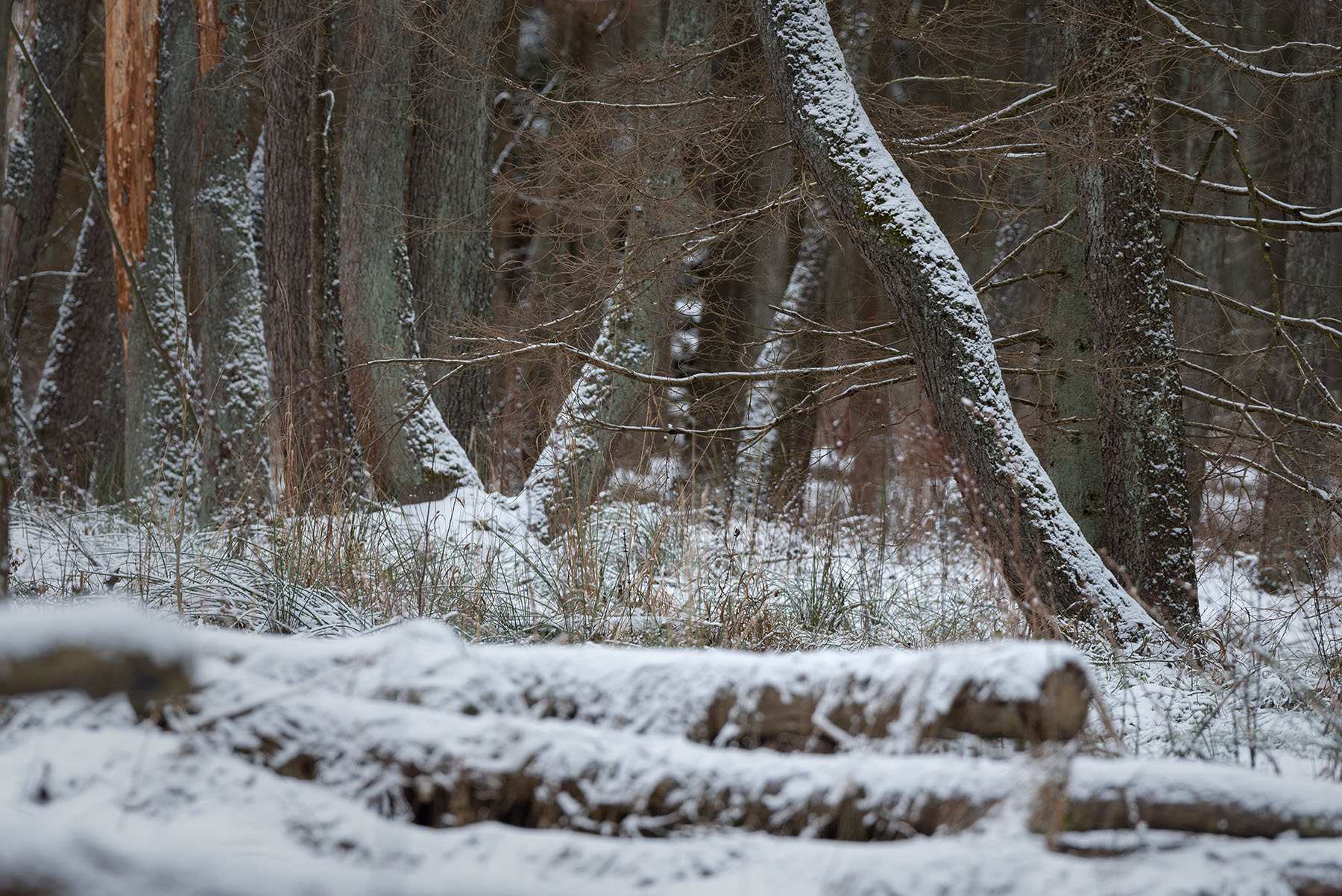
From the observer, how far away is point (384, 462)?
637cm

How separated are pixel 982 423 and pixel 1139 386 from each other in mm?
961

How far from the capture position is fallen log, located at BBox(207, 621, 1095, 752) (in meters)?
1.76

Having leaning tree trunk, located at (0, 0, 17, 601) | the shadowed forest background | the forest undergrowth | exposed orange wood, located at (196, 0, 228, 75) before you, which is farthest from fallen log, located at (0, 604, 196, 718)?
exposed orange wood, located at (196, 0, 228, 75)

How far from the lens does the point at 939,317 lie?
4.16 m

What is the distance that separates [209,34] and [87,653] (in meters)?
7.00

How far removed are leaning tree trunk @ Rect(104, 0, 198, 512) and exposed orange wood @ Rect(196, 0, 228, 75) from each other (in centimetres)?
30

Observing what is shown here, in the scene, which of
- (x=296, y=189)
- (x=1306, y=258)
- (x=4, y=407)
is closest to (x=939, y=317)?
(x=4, y=407)

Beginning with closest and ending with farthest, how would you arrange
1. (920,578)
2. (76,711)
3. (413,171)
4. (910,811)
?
(910,811)
(76,711)
(920,578)
(413,171)

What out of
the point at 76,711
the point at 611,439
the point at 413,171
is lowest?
the point at 76,711

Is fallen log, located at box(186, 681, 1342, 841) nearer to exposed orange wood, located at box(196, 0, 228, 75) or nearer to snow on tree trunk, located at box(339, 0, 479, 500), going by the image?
snow on tree trunk, located at box(339, 0, 479, 500)

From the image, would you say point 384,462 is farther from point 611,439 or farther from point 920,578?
point 920,578

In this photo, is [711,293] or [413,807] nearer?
[413,807]

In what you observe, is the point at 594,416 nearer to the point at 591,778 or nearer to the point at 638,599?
the point at 638,599

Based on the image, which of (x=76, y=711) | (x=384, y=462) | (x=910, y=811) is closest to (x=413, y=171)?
(x=384, y=462)
